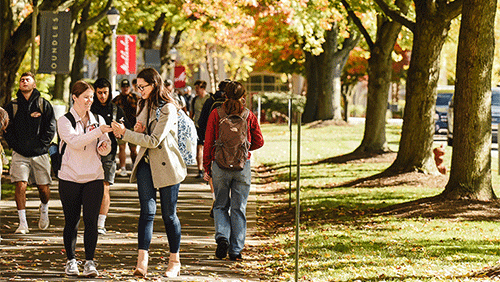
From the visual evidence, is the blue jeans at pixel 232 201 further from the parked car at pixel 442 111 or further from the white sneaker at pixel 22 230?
the parked car at pixel 442 111

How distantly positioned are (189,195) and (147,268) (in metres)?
6.45

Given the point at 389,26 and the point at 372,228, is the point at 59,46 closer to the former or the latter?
the point at 389,26

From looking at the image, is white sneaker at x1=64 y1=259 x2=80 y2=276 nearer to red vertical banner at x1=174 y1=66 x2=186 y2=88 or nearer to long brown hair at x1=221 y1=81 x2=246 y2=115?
long brown hair at x1=221 y1=81 x2=246 y2=115

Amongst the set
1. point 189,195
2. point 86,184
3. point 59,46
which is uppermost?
point 59,46

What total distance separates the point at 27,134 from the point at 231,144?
274 cm

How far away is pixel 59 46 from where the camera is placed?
56.9 feet

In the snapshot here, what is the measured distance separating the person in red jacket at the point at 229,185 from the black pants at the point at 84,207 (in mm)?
1486

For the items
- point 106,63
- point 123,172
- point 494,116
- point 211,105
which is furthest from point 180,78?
point 211,105

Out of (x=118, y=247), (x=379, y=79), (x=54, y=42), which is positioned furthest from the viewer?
(x=379, y=79)

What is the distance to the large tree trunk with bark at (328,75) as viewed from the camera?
120 ft

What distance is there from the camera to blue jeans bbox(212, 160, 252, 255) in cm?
873

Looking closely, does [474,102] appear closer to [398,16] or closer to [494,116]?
[398,16]

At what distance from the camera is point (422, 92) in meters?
15.0

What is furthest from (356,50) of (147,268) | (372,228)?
(147,268)
